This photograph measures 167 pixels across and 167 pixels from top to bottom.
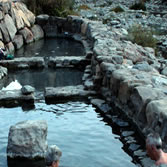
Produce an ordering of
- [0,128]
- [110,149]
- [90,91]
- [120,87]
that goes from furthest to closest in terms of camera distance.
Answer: [90,91] < [120,87] < [0,128] < [110,149]

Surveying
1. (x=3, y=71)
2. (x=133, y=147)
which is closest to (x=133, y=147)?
(x=133, y=147)

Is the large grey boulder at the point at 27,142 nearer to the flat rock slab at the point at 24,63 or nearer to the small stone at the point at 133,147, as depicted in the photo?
the small stone at the point at 133,147

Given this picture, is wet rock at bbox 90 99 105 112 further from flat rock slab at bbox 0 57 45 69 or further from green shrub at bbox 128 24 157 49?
green shrub at bbox 128 24 157 49

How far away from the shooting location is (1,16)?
42.2 ft

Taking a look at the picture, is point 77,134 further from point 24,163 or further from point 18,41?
point 18,41

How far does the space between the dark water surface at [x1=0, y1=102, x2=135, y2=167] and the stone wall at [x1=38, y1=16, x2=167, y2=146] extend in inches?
21.6

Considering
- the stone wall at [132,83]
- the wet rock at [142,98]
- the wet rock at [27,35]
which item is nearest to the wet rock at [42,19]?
the wet rock at [27,35]

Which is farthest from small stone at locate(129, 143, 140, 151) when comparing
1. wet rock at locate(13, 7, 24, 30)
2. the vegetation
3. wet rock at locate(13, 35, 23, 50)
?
the vegetation

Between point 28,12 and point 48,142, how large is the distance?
35.3ft

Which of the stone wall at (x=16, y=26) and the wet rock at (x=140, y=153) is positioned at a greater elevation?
the stone wall at (x=16, y=26)

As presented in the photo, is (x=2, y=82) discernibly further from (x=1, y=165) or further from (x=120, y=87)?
(x=1, y=165)

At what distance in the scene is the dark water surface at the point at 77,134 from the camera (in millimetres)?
5188

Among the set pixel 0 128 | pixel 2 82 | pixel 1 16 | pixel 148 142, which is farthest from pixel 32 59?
pixel 148 142

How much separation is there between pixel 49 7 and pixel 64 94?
9729mm
